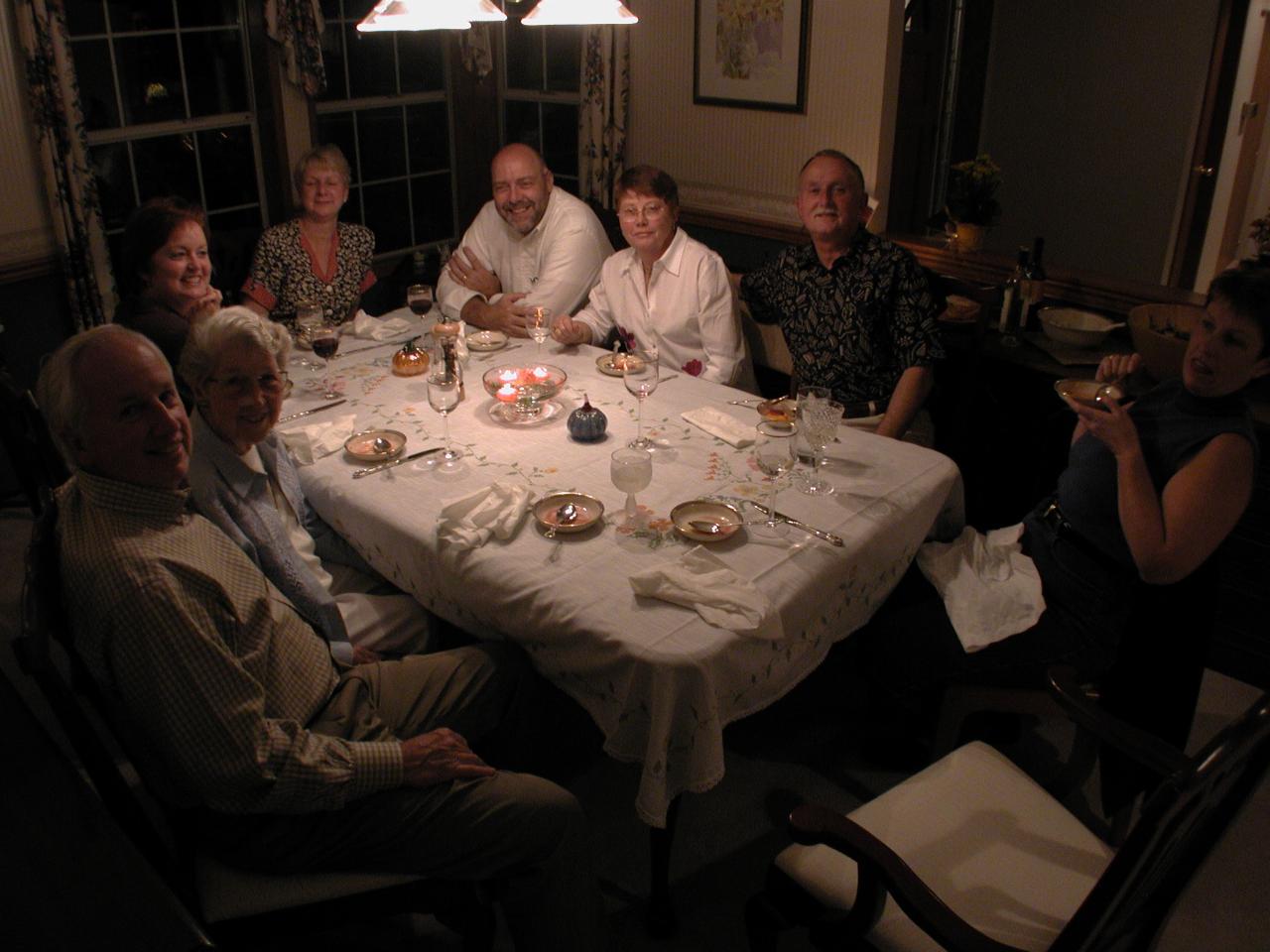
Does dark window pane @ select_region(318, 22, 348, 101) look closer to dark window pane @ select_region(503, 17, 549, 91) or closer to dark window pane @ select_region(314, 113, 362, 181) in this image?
dark window pane @ select_region(314, 113, 362, 181)

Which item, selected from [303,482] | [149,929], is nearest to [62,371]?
[303,482]

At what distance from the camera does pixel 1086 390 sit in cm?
229

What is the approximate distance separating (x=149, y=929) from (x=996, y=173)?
3.36 m

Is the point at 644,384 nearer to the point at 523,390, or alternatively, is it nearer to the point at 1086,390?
the point at 523,390

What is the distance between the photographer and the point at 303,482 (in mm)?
2150

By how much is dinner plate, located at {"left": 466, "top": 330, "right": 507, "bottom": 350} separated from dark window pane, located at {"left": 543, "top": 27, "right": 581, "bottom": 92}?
2305mm

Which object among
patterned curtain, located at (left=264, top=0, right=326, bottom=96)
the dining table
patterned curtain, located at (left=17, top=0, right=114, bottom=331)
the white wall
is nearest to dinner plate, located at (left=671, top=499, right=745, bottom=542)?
the dining table

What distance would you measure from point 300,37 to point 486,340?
76.9 inches

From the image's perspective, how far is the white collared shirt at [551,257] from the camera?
338cm

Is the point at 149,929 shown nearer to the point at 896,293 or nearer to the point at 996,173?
the point at 896,293

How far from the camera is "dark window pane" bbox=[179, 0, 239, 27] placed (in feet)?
12.6

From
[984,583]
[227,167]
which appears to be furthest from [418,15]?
[227,167]

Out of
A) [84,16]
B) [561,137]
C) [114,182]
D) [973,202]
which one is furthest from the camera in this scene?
[561,137]

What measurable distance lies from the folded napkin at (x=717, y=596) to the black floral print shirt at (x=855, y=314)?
4.19 ft
